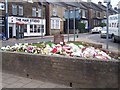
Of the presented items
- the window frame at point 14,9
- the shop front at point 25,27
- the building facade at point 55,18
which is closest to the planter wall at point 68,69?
the shop front at point 25,27

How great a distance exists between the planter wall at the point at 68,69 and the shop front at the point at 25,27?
23.8 meters

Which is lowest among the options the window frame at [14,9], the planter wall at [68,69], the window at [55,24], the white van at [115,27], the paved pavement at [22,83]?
the paved pavement at [22,83]

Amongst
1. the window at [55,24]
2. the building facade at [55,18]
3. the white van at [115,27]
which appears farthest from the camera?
the window at [55,24]

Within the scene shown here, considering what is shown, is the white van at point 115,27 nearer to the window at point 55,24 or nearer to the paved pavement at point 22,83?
the paved pavement at point 22,83

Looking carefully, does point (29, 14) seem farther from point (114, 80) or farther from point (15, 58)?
point (114, 80)

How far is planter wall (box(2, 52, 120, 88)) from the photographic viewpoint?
483 cm

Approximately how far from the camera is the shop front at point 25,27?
102ft

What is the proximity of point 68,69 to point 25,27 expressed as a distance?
2936cm

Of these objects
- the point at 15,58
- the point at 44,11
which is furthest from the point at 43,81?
→ the point at 44,11

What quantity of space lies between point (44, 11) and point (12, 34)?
31.8 ft

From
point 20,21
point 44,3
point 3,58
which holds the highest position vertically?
point 44,3

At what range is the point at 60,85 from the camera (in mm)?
5457

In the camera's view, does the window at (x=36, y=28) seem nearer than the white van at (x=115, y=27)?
No

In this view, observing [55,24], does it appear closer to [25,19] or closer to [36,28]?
[36,28]
